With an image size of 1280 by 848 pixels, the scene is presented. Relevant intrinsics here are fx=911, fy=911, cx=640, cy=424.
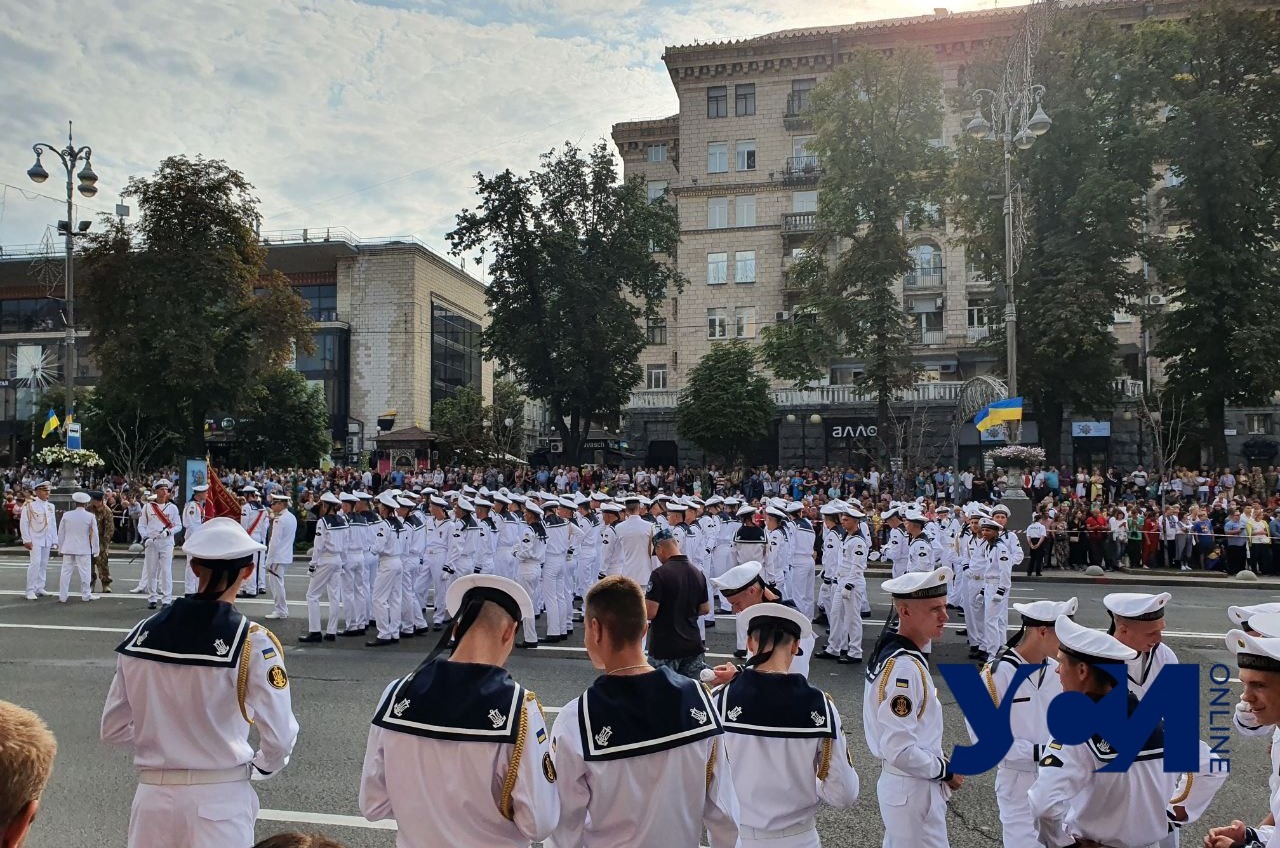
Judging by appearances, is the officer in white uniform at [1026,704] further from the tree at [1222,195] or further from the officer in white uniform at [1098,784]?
the tree at [1222,195]

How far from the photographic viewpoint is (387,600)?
1305 centimetres

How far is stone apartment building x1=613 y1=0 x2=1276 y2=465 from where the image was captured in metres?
46.4

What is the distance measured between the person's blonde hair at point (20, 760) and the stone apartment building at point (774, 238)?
44.0 meters

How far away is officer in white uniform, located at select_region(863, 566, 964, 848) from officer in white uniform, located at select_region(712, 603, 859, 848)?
0.41m

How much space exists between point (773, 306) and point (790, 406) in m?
7.73

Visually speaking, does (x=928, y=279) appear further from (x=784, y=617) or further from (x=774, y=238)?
(x=784, y=617)

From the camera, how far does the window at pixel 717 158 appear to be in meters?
52.3

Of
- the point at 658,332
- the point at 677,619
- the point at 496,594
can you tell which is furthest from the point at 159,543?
the point at 658,332

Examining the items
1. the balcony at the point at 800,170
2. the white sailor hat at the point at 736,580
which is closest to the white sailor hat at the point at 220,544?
the white sailor hat at the point at 736,580

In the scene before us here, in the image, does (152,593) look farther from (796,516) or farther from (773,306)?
(773,306)

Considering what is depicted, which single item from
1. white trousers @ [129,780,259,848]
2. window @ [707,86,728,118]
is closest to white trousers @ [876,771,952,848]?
white trousers @ [129,780,259,848]

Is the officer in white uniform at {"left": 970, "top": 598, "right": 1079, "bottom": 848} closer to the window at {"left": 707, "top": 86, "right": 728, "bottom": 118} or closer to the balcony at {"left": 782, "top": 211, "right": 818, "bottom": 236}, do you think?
the balcony at {"left": 782, "top": 211, "right": 818, "bottom": 236}

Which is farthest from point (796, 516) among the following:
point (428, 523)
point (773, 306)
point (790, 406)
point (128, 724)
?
point (773, 306)

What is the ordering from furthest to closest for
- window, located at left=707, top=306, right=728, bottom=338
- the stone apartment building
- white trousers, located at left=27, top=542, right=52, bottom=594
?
window, located at left=707, top=306, right=728, bottom=338 → the stone apartment building → white trousers, located at left=27, top=542, right=52, bottom=594
